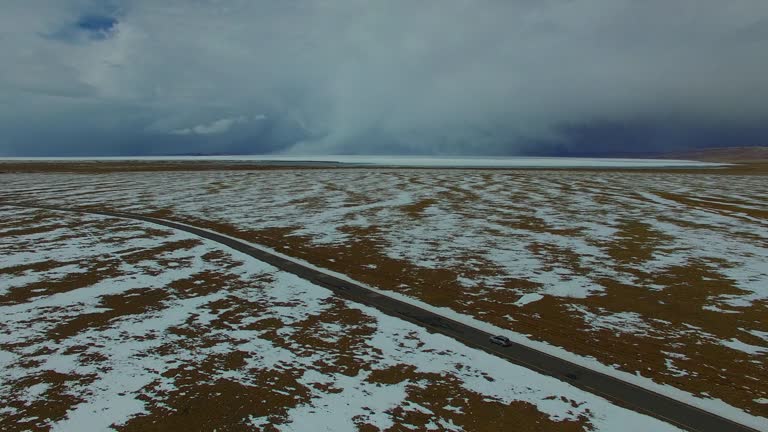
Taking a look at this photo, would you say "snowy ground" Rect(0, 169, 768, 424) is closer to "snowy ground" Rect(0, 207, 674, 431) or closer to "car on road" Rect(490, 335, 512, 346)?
"car on road" Rect(490, 335, 512, 346)

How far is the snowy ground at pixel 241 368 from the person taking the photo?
6.02m

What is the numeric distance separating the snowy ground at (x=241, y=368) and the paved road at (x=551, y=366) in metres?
0.27

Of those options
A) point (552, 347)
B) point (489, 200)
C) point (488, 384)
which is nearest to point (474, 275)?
point (552, 347)

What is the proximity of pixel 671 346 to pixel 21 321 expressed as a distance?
42.8 feet

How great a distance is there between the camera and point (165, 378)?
7012 mm

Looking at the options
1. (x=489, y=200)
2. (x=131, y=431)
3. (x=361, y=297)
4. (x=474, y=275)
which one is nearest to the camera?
(x=131, y=431)

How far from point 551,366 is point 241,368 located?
17.2 feet

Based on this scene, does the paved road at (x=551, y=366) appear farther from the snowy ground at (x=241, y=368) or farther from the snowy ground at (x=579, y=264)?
the snowy ground at (x=579, y=264)

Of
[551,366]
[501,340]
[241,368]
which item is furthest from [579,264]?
[241,368]

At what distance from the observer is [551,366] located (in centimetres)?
754

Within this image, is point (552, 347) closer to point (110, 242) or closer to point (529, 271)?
point (529, 271)

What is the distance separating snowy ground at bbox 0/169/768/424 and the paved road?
58 centimetres

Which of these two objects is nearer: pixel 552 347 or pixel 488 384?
pixel 488 384

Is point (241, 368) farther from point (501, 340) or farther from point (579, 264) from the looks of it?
point (579, 264)
